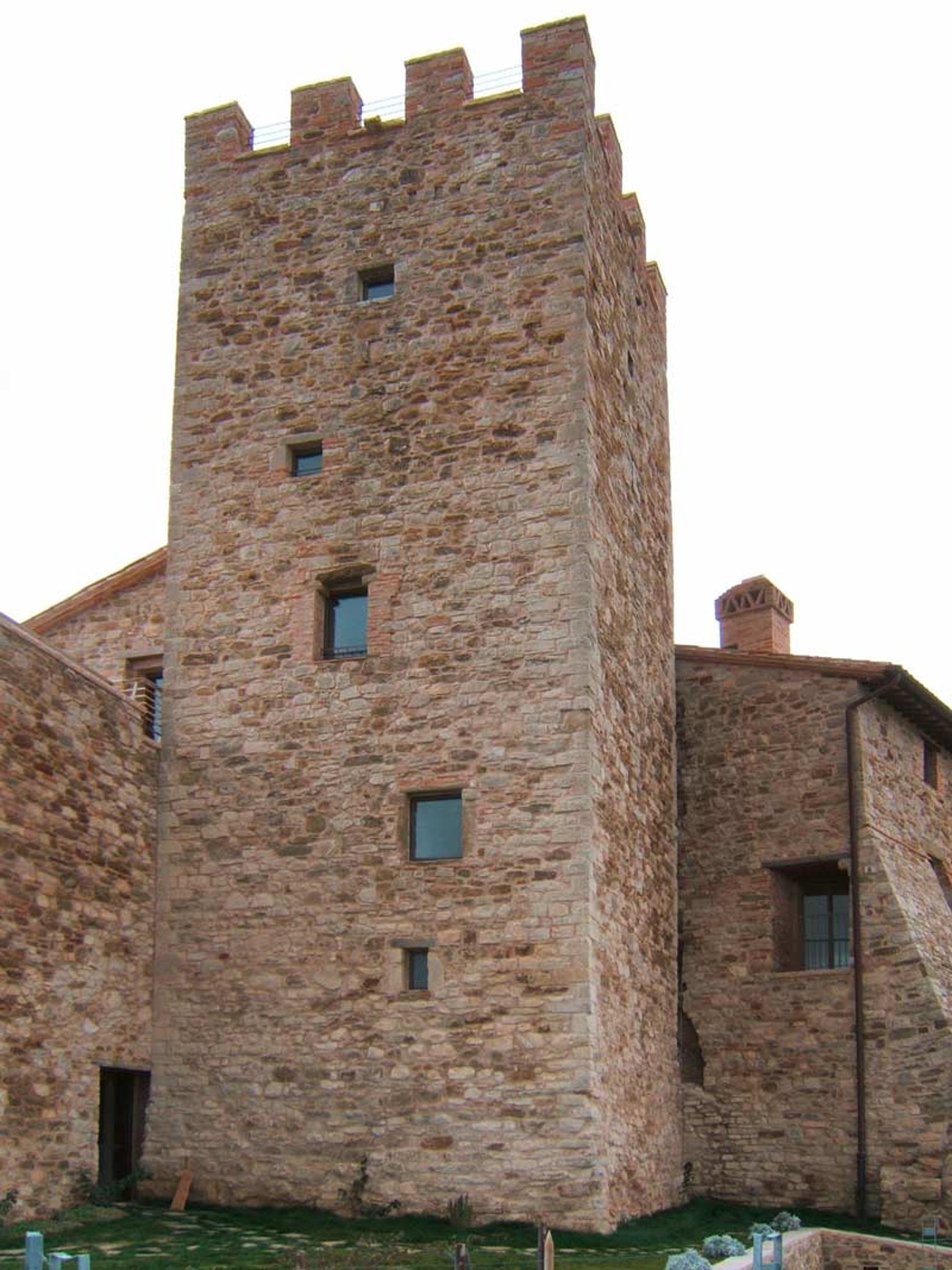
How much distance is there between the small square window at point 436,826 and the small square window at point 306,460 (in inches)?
149

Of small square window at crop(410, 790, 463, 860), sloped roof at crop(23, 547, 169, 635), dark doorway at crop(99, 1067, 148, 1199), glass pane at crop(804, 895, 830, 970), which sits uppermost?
sloped roof at crop(23, 547, 169, 635)

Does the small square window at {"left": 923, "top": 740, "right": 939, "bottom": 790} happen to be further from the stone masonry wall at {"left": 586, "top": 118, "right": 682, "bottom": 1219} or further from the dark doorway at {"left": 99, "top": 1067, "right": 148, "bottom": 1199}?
the dark doorway at {"left": 99, "top": 1067, "right": 148, "bottom": 1199}

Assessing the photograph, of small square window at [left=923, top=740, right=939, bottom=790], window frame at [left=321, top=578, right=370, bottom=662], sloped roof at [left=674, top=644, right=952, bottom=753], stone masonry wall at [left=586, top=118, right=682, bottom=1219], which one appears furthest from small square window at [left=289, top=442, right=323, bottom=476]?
small square window at [left=923, top=740, right=939, bottom=790]

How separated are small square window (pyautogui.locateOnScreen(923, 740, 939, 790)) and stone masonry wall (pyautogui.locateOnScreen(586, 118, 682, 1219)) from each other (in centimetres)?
352

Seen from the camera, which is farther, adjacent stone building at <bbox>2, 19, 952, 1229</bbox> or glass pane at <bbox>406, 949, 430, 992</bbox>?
glass pane at <bbox>406, 949, 430, 992</bbox>

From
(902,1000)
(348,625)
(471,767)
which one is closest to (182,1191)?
(471,767)

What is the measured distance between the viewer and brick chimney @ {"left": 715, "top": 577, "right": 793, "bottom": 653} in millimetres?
23672

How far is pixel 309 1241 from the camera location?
1341 cm

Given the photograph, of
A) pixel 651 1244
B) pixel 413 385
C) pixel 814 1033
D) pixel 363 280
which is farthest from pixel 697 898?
pixel 363 280

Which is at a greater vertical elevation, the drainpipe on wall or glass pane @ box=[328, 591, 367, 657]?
glass pane @ box=[328, 591, 367, 657]

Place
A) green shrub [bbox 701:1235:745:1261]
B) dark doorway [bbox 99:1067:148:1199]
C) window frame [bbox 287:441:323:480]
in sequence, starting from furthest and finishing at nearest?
window frame [bbox 287:441:323:480] → dark doorway [bbox 99:1067:148:1199] → green shrub [bbox 701:1235:745:1261]

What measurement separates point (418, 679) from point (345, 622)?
4.03 ft

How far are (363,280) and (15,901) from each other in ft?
25.1

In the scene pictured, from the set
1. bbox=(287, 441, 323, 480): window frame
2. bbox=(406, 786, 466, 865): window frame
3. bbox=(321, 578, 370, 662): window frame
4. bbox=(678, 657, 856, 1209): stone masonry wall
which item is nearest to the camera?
bbox=(406, 786, 466, 865): window frame
